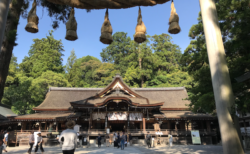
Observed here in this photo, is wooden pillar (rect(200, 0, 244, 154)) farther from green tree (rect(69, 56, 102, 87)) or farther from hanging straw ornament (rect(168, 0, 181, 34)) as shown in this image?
green tree (rect(69, 56, 102, 87))

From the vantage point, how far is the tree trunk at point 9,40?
4441 millimetres

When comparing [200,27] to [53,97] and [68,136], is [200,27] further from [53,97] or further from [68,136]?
[53,97]

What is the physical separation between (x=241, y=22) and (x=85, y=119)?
14.5 m

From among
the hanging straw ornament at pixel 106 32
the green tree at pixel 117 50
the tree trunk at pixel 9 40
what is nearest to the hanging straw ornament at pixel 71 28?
the hanging straw ornament at pixel 106 32

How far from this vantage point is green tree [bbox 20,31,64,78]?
36.3 metres

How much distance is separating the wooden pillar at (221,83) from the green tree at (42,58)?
3707 cm

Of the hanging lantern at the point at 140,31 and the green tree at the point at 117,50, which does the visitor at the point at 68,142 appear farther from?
the green tree at the point at 117,50

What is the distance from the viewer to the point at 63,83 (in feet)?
97.6

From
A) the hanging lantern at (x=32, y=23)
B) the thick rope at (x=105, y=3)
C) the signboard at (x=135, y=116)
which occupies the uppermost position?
the thick rope at (x=105, y=3)

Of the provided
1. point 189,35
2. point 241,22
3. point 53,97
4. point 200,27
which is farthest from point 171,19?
point 53,97

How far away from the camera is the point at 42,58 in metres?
38.1

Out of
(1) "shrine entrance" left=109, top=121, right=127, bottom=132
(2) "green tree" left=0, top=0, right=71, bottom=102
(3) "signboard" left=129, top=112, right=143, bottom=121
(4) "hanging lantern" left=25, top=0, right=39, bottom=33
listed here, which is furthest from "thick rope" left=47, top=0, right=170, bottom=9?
(1) "shrine entrance" left=109, top=121, right=127, bottom=132

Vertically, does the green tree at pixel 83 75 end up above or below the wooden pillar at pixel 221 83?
above

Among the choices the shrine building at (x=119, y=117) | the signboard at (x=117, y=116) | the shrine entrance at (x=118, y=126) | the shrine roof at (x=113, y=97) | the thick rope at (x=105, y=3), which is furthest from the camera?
the shrine entrance at (x=118, y=126)
